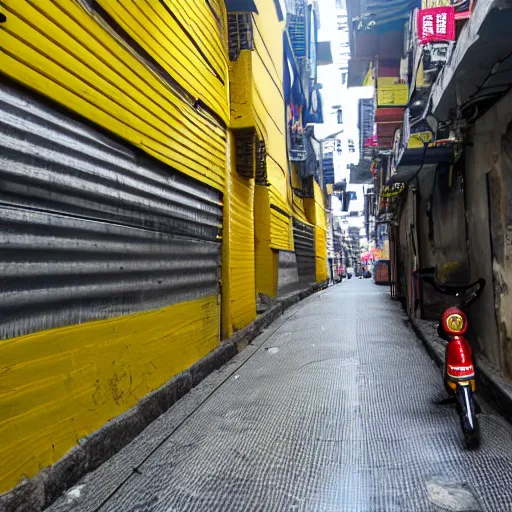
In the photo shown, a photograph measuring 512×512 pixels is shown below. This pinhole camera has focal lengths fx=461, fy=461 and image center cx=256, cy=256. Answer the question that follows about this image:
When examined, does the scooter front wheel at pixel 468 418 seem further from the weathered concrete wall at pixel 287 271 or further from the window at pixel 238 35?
the weathered concrete wall at pixel 287 271

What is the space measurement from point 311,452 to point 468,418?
3.58ft

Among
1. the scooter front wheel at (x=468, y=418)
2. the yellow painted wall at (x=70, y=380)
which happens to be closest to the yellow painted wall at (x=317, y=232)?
the yellow painted wall at (x=70, y=380)

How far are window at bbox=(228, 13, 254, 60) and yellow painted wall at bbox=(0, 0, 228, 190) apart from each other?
4.22 feet

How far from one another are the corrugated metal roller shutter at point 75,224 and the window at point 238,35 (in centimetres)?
412

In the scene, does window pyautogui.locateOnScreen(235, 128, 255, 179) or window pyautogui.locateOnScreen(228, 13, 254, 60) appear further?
window pyautogui.locateOnScreen(228, 13, 254, 60)

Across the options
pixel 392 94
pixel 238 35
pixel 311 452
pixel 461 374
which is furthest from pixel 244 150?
pixel 392 94

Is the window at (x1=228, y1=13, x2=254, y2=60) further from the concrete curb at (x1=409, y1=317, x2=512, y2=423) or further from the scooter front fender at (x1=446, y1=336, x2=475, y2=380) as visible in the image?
the scooter front fender at (x1=446, y1=336, x2=475, y2=380)

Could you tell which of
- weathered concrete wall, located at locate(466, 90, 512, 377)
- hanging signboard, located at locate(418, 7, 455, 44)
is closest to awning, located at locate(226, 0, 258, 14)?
hanging signboard, located at locate(418, 7, 455, 44)

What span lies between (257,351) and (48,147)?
469 centimetres

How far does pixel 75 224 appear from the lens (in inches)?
117

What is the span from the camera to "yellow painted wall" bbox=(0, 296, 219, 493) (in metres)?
2.31

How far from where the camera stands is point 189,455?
124 inches

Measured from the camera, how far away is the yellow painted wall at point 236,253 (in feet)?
21.5

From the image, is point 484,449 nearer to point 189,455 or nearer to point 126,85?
point 189,455
